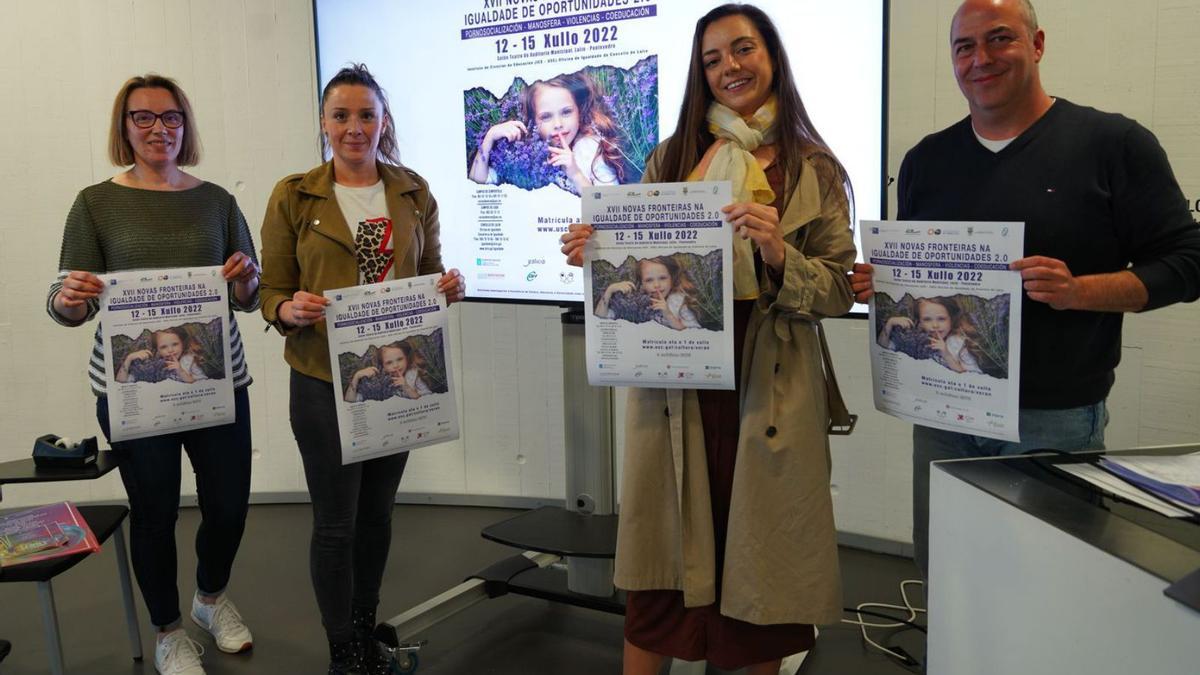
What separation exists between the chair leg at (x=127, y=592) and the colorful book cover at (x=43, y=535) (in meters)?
0.14

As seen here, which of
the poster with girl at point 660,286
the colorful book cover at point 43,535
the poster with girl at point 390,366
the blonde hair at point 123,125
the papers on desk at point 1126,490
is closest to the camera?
the papers on desk at point 1126,490

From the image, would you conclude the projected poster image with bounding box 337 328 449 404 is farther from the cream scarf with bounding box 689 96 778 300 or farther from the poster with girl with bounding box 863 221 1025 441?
the poster with girl with bounding box 863 221 1025 441

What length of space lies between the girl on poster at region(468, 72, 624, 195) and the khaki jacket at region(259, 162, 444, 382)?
0.62 meters

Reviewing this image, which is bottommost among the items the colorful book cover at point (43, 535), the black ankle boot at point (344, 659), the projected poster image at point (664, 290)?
the black ankle boot at point (344, 659)

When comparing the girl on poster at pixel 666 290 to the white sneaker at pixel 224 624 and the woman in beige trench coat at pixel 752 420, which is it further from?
the white sneaker at pixel 224 624

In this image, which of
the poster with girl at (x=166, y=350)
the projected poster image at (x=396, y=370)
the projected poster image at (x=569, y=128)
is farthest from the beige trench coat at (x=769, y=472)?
the poster with girl at (x=166, y=350)

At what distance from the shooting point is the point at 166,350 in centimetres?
237

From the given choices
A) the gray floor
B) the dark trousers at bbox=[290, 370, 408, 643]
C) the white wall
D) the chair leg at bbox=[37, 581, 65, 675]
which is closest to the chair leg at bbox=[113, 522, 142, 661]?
the gray floor

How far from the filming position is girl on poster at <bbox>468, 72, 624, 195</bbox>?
2.72 meters

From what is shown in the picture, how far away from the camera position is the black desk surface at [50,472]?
7.64 feet

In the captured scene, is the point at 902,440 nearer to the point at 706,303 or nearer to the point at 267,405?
the point at 706,303

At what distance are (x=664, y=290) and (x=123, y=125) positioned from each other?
1.63 meters

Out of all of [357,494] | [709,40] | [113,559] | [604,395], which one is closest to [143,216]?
[357,494]

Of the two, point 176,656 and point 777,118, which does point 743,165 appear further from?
point 176,656
